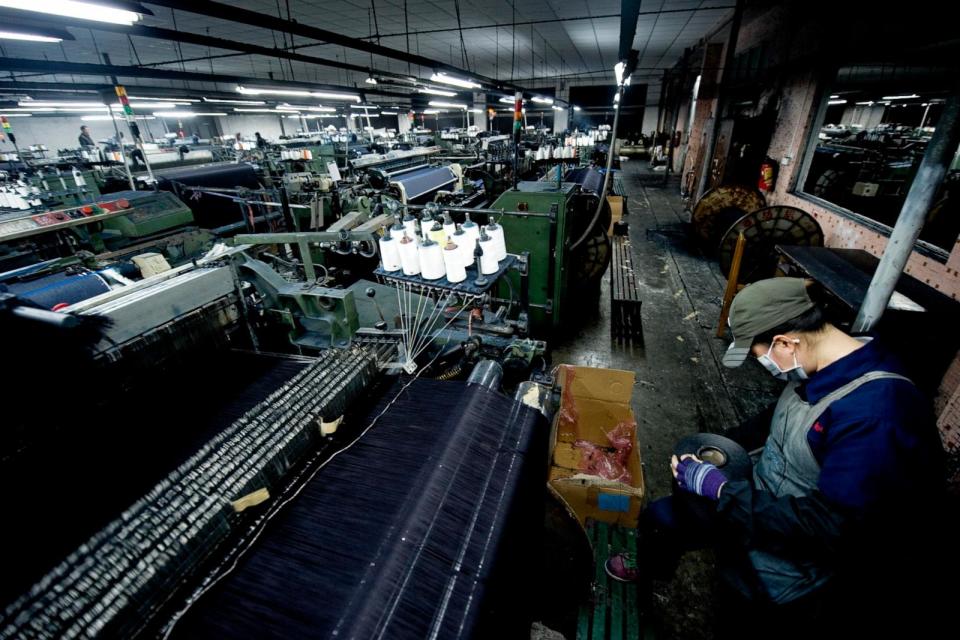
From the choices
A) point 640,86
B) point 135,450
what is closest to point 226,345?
point 135,450

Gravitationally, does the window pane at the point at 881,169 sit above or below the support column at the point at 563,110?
below

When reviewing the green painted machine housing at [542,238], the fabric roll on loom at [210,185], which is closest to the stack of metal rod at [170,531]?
the green painted machine housing at [542,238]

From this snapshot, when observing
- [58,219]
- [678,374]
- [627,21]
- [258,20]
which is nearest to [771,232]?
[678,374]

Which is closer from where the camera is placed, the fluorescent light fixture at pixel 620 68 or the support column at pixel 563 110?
the fluorescent light fixture at pixel 620 68

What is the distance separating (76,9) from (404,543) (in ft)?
11.8

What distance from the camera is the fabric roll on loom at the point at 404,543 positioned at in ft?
3.04

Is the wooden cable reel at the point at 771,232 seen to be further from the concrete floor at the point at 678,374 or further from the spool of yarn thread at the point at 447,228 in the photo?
the spool of yarn thread at the point at 447,228

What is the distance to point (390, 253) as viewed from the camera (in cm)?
254

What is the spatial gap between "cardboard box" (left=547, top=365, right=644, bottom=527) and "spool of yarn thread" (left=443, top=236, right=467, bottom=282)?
1011 millimetres

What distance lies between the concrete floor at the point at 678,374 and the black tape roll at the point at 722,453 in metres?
0.89

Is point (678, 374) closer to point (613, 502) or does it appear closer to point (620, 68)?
point (613, 502)

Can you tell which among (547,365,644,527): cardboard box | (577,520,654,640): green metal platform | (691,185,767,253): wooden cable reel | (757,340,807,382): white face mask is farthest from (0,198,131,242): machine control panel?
(691,185,767,253): wooden cable reel

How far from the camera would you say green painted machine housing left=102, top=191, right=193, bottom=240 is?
5227 millimetres

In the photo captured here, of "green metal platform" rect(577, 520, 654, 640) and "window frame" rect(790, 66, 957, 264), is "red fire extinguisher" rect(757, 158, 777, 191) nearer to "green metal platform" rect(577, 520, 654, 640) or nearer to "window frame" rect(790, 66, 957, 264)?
"window frame" rect(790, 66, 957, 264)
